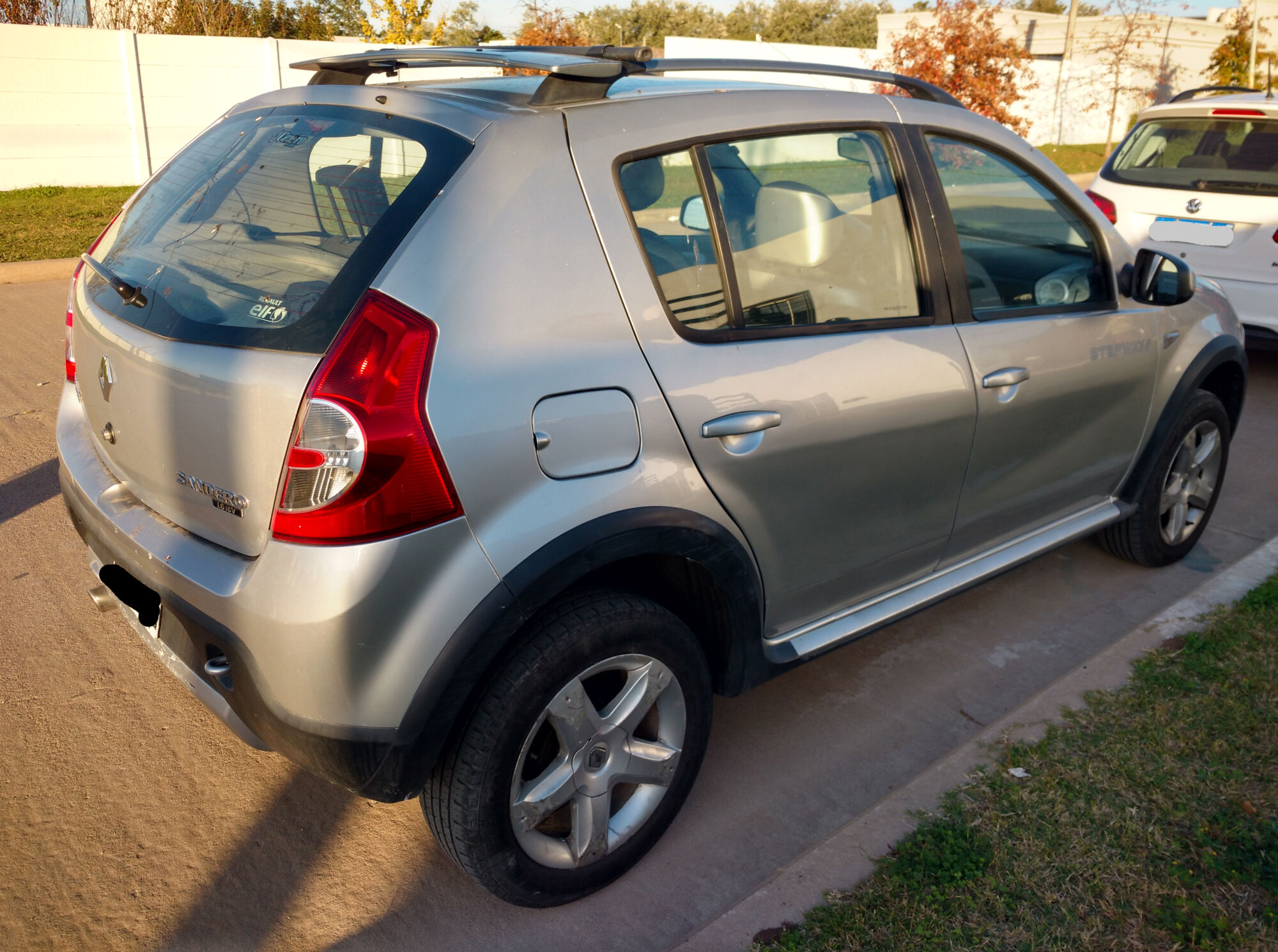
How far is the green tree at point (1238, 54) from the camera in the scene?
23.5 metres

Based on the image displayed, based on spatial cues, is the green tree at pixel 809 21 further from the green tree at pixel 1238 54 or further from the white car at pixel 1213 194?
the white car at pixel 1213 194

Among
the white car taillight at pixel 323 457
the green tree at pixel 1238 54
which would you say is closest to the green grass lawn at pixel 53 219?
the white car taillight at pixel 323 457

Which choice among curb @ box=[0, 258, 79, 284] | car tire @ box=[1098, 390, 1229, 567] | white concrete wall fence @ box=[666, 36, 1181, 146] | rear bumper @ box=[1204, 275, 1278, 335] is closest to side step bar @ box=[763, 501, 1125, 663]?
car tire @ box=[1098, 390, 1229, 567]

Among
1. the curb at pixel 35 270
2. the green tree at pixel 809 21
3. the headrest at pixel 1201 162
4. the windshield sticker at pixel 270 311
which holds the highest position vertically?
the green tree at pixel 809 21

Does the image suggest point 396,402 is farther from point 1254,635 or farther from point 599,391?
point 1254,635

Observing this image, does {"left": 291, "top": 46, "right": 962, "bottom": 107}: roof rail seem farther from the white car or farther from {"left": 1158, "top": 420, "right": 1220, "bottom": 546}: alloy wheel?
the white car

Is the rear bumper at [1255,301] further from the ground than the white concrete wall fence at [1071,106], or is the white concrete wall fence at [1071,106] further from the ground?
the white concrete wall fence at [1071,106]

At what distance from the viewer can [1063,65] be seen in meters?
26.5

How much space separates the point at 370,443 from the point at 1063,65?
95.4 ft

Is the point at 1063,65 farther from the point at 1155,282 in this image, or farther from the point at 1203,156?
the point at 1155,282

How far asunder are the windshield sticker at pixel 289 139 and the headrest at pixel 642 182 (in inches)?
31.3

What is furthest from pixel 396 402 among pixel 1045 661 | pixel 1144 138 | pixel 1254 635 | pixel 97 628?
pixel 1144 138

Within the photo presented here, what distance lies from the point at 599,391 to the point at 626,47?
91 cm

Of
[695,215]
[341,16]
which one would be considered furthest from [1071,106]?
[695,215]
